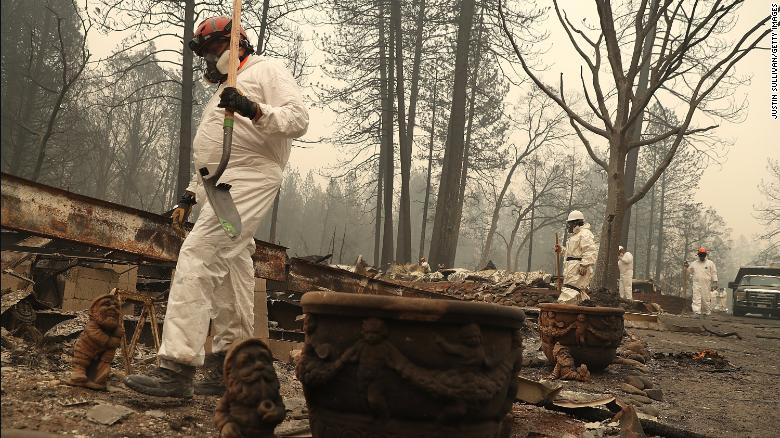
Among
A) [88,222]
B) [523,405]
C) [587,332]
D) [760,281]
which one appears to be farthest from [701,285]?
[88,222]

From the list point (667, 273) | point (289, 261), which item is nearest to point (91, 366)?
point (289, 261)

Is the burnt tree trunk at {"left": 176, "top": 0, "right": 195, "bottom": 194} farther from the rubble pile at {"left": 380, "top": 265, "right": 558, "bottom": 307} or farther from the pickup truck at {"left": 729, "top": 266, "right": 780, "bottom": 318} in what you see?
the pickup truck at {"left": 729, "top": 266, "right": 780, "bottom": 318}

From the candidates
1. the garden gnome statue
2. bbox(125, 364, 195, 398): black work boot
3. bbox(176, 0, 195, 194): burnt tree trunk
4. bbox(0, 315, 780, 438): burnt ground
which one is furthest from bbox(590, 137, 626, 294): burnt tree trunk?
the garden gnome statue

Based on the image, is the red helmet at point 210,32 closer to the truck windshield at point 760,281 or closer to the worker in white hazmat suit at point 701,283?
the worker in white hazmat suit at point 701,283

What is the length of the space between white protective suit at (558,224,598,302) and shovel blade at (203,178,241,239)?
950cm

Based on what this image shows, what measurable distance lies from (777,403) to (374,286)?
13.9 ft

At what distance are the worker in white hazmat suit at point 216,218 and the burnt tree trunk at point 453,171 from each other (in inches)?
625

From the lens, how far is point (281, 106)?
4.05m

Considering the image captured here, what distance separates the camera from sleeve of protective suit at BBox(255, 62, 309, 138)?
3.88 m

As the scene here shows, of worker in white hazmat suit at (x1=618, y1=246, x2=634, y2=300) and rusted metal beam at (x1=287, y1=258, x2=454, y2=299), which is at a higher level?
worker in white hazmat suit at (x1=618, y1=246, x2=634, y2=300)

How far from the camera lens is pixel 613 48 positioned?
37.7ft

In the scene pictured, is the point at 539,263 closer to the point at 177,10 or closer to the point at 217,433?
the point at 177,10

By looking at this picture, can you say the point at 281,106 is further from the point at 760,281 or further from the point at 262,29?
the point at 760,281

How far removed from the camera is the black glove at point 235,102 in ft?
11.6
